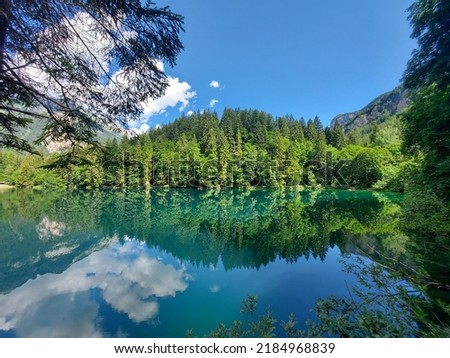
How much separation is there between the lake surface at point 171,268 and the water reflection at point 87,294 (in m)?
0.04

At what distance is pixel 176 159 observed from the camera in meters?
48.6

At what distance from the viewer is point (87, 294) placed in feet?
27.2

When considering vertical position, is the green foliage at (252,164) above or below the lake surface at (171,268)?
above

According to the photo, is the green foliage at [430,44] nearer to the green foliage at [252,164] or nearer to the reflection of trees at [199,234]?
the reflection of trees at [199,234]

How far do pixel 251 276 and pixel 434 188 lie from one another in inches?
234

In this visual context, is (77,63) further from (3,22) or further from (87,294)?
(87,294)

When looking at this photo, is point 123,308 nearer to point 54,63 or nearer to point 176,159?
point 54,63

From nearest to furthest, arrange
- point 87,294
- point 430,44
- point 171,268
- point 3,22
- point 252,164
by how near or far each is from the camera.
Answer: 1. point 3,22
2. point 430,44
3. point 87,294
4. point 171,268
5. point 252,164

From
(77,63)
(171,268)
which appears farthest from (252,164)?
(77,63)

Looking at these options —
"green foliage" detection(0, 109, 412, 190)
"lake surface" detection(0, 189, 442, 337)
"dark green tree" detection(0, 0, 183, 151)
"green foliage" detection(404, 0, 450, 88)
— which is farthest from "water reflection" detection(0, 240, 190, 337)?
"green foliage" detection(0, 109, 412, 190)

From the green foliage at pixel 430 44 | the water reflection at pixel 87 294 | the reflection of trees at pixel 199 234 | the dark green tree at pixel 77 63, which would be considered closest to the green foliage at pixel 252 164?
the reflection of trees at pixel 199 234

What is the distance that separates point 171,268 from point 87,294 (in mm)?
2992

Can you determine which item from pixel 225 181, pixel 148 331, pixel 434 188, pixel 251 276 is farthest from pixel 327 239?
pixel 225 181

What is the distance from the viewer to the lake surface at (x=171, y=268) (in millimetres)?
6586
